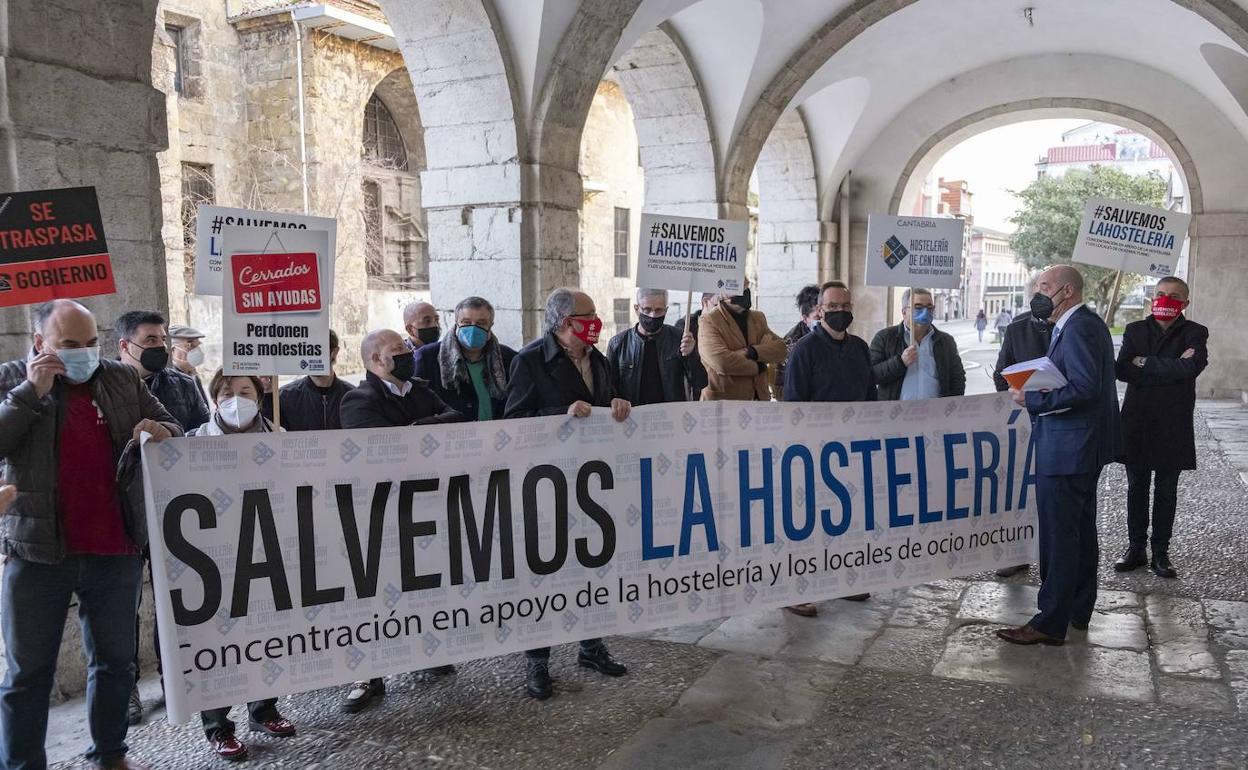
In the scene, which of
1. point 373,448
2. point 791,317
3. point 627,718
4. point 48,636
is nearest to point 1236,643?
point 627,718

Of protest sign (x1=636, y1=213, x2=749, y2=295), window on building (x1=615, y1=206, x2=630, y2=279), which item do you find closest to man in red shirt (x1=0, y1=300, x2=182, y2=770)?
protest sign (x1=636, y1=213, x2=749, y2=295)

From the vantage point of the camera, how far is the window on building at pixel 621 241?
78.0 ft

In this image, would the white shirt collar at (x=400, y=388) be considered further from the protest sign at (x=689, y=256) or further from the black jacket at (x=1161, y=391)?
the black jacket at (x=1161, y=391)

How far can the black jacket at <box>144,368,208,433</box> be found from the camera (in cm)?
407

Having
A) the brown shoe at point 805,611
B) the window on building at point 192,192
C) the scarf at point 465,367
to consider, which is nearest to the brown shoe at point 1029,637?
the brown shoe at point 805,611

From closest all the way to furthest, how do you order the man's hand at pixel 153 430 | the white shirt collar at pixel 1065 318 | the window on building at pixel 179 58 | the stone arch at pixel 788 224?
the man's hand at pixel 153 430
the white shirt collar at pixel 1065 318
the stone arch at pixel 788 224
the window on building at pixel 179 58

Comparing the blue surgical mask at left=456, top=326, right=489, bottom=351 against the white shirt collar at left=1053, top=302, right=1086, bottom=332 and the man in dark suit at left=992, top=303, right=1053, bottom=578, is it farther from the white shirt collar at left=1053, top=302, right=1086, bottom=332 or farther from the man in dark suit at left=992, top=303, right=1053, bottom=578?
the man in dark suit at left=992, top=303, right=1053, bottom=578

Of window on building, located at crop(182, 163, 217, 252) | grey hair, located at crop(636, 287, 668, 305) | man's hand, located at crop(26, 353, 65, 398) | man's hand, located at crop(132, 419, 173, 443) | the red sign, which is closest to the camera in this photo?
man's hand, located at crop(26, 353, 65, 398)

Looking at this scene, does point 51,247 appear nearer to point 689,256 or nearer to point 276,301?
point 276,301

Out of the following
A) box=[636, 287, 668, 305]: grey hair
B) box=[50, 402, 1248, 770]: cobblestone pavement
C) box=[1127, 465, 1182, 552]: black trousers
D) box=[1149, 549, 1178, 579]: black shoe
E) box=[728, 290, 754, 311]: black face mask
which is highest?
box=[636, 287, 668, 305]: grey hair

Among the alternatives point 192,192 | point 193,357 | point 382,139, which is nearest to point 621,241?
point 382,139

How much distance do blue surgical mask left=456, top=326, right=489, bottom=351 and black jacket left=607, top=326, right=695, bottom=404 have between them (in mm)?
874

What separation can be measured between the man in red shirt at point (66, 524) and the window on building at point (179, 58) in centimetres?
1696

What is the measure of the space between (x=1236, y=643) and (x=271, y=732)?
433cm
